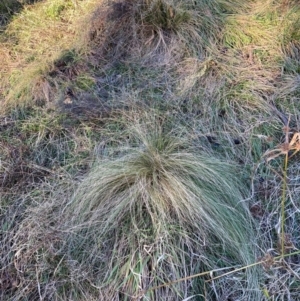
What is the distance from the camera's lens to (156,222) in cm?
176

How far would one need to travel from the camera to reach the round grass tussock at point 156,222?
1.66m

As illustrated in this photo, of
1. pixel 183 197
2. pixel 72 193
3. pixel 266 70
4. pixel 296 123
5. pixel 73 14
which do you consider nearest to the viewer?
pixel 183 197

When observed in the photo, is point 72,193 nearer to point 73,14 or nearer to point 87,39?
point 87,39

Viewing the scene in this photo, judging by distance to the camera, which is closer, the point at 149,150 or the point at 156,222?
the point at 156,222

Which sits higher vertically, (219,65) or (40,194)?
(40,194)

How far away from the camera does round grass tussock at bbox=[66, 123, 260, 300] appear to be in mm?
1656

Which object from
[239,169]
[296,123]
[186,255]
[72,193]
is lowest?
[296,123]

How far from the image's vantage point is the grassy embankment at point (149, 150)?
1.68 meters

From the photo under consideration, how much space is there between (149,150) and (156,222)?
0.38 m

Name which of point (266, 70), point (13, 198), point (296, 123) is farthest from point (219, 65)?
point (13, 198)

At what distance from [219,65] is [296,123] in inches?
25.1

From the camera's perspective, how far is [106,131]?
2.34 meters

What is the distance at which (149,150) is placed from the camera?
1.98 metres

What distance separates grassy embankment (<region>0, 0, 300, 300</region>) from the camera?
66.1 inches
